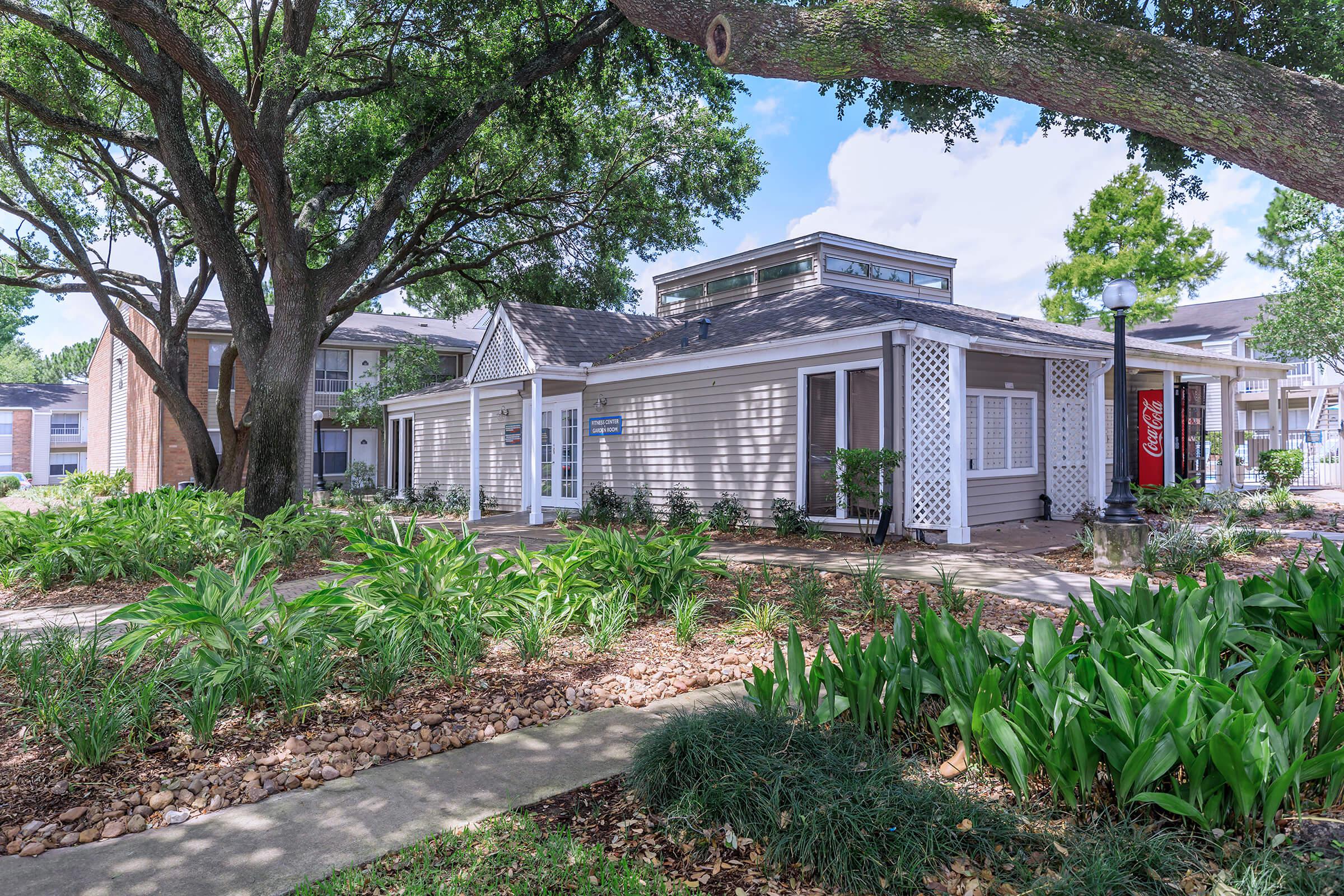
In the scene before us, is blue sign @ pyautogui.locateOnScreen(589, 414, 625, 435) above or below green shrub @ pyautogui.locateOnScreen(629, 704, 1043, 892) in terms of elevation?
above

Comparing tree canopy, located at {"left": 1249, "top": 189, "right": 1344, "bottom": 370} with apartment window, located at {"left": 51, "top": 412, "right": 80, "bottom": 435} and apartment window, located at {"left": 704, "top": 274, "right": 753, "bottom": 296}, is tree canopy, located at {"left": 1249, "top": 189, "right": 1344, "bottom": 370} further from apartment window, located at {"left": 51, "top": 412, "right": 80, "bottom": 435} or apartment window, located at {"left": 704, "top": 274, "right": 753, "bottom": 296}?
apartment window, located at {"left": 51, "top": 412, "right": 80, "bottom": 435}

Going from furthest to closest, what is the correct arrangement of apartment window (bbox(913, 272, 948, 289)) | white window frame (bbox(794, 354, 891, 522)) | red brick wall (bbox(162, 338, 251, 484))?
red brick wall (bbox(162, 338, 251, 484)) → apartment window (bbox(913, 272, 948, 289)) → white window frame (bbox(794, 354, 891, 522))

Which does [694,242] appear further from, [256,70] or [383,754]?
[383,754]

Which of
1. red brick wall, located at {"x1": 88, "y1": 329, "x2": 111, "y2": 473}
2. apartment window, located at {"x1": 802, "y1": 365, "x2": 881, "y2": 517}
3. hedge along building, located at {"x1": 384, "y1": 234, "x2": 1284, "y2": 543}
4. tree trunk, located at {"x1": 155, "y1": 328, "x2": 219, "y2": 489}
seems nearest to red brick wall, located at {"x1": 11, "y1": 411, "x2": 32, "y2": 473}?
red brick wall, located at {"x1": 88, "y1": 329, "x2": 111, "y2": 473}

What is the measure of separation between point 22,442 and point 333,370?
1037 inches

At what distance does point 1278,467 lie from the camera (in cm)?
1803

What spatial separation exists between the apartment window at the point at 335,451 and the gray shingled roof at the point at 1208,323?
28.6m

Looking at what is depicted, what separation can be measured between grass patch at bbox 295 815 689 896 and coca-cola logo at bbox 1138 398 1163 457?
15.7 meters

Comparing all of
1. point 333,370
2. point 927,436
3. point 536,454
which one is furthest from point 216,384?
point 927,436

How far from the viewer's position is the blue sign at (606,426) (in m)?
14.6

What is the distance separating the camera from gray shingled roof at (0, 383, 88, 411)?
135 feet

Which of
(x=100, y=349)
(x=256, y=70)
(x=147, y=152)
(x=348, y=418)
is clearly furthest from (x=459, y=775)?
(x=100, y=349)

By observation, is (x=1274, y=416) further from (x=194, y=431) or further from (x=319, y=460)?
(x=319, y=460)

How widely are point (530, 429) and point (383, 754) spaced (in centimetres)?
1233
